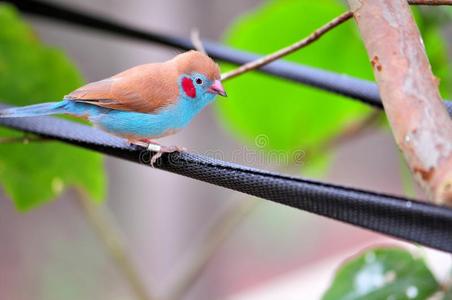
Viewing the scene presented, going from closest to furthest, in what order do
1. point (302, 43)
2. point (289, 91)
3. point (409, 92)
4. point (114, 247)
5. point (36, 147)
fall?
point (409, 92)
point (302, 43)
point (36, 147)
point (114, 247)
point (289, 91)

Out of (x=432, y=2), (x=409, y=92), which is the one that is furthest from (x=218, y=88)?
(x=409, y=92)

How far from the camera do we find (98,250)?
3172 mm

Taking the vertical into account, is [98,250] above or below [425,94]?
above

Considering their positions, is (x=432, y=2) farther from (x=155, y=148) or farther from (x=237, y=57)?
(x=237, y=57)

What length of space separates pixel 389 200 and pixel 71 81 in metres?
1.01

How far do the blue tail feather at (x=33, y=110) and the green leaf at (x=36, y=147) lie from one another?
35 cm

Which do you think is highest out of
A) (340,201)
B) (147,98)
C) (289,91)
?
(289,91)

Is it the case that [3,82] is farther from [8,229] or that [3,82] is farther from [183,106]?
[8,229]

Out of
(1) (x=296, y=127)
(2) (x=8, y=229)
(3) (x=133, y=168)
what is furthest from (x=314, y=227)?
(1) (x=296, y=127)

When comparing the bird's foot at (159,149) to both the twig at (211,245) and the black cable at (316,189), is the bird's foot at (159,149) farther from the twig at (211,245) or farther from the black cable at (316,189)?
the twig at (211,245)

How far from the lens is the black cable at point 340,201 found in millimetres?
655

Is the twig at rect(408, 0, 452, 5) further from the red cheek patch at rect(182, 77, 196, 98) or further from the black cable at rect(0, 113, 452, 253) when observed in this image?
the red cheek patch at rect(182, 77, 196, 98)

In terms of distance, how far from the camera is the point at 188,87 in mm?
1145

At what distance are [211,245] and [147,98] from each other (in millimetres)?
652
